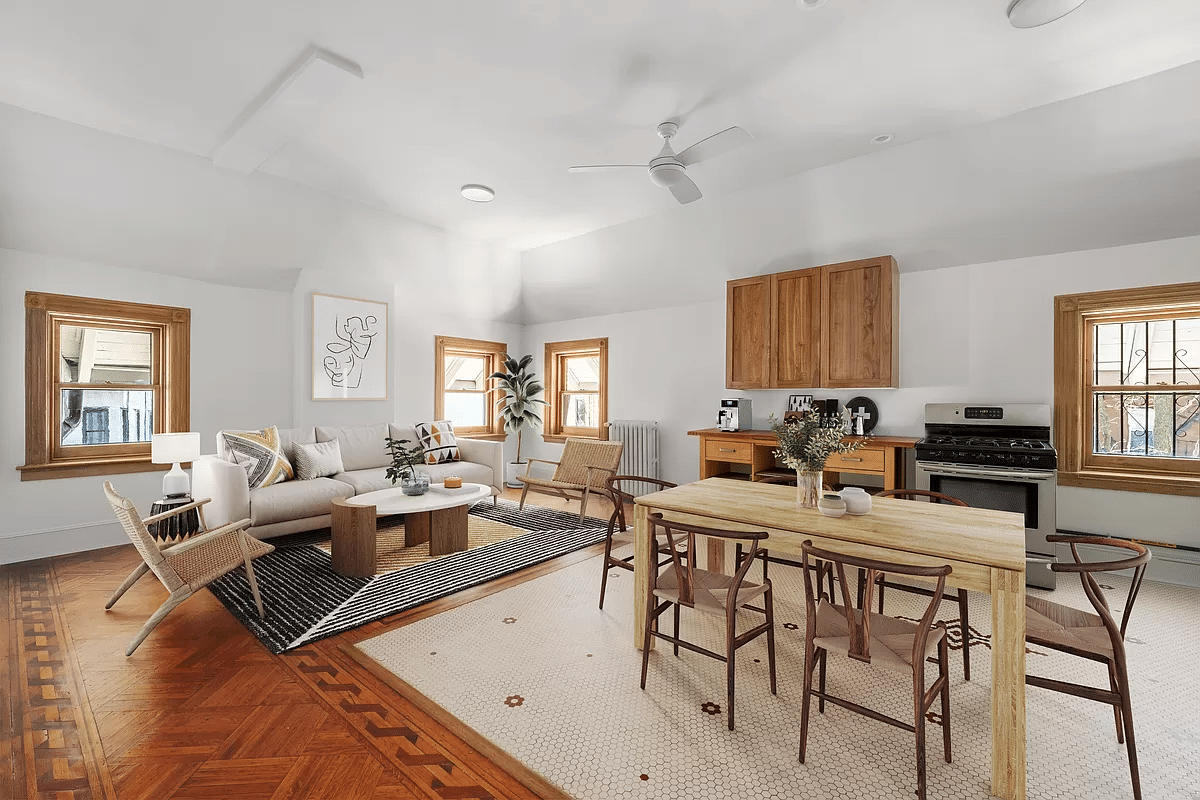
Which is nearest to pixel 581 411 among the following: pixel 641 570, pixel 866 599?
pixel 641 570

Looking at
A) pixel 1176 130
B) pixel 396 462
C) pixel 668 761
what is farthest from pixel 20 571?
pixel 1176 130

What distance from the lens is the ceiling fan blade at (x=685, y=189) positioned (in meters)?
3.28

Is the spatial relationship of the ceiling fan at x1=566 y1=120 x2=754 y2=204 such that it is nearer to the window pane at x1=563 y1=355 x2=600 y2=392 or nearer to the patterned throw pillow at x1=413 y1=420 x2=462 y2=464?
the patterned throw pillow at x1=413 y1=420 x2=462 y2=464

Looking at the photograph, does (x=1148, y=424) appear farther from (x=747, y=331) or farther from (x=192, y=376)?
(x=192, y=376)

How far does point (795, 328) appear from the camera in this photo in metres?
4.84

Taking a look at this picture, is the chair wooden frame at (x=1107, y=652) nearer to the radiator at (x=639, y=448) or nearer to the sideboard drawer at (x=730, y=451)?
the sideboard drawer at (x=730, y=451)

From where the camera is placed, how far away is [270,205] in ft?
15.0

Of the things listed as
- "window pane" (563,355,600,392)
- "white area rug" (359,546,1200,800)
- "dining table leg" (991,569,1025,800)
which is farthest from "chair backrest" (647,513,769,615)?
"window pane" (563,355,600,392)

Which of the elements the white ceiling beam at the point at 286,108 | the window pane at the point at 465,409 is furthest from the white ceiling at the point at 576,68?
the window pane at the point at 465,409

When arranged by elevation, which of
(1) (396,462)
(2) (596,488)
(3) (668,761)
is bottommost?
(3) (668,761)

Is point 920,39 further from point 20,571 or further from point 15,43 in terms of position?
point 20,571

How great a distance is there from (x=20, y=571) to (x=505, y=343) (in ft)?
16.6

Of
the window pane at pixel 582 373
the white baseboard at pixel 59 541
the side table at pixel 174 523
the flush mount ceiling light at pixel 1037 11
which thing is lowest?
the white baseboard at pixel 59 541

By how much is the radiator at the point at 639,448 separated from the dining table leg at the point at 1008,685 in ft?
14.9
